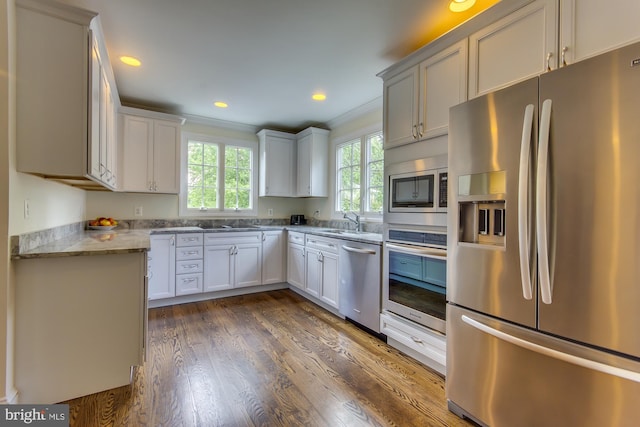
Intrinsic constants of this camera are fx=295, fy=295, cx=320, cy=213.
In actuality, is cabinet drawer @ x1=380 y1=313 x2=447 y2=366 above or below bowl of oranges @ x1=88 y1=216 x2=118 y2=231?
below

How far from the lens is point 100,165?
223cm

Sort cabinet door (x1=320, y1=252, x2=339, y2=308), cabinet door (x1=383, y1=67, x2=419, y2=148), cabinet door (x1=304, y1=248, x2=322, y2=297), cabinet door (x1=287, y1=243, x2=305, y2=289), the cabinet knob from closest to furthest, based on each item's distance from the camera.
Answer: the cabinet knob, cabinet door (x1=383, y1=67, x2=419, y2=148), cabinet door (x1=320, y1=252, x2=339, y2=308), cabinet door (x1=304, y1=248, x2=322, y2=297), cabinet door (x1=287, y1=243, x2=305, y2=289)

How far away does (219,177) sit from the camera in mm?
4461

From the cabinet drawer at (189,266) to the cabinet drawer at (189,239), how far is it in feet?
0.70

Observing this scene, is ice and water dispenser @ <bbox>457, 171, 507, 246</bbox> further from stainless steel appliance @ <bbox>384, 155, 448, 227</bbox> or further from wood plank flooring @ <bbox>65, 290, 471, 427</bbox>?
wood plank flooring @ <bbox>65, 290, 471, 427</bbox>

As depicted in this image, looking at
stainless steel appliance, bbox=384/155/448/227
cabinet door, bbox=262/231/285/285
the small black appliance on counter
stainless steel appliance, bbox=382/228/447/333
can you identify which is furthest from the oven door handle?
the small black appliance on counter

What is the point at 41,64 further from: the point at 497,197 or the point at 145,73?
the point at 497,197

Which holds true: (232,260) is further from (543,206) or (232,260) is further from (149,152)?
(543,206)

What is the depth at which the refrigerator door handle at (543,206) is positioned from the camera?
125 cm

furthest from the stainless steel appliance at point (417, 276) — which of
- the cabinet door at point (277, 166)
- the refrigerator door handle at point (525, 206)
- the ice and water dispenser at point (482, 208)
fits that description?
the cabinet door at point (277, 166)

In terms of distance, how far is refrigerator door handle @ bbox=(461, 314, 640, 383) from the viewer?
1.09 meters

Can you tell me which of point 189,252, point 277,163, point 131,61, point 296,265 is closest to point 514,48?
point 131,61

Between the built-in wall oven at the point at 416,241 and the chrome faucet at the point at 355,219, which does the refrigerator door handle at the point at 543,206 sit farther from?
the chrome faucet at the point at 355,219

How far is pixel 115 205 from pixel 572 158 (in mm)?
4426
